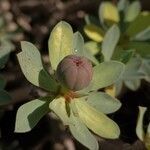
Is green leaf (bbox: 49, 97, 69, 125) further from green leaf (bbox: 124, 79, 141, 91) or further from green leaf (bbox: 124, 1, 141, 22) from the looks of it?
green leaf (bbox: 124, 1, 141, 22)

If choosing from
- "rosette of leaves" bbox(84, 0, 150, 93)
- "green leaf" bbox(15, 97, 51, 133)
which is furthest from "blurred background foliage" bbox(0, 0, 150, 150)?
"green leaf" bbox(15, 97, 51, 133)

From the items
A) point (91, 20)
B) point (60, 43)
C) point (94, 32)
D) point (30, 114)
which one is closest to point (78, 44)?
point (60, 43)

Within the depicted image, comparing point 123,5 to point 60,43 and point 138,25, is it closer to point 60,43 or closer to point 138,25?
point 138,25

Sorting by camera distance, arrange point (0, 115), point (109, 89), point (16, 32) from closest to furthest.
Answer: point (109, 89) → point (0, 115) → point (16, 32)

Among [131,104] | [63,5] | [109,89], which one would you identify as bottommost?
[131,104]

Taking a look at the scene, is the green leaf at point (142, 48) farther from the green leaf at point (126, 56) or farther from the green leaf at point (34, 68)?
the green leaf at point (34, 68)

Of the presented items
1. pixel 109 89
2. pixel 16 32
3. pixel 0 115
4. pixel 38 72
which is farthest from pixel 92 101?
pixel 16 32

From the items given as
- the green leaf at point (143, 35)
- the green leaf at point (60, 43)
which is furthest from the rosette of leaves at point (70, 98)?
the green leaf at point (143, 35)

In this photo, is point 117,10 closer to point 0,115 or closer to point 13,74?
point 13,74
